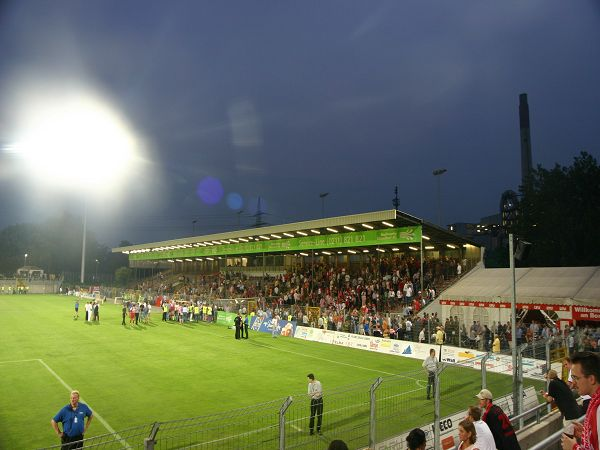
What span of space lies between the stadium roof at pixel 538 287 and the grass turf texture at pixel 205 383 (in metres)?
6.03

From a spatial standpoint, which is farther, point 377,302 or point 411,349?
point 377,302

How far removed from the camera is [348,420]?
11.5 m

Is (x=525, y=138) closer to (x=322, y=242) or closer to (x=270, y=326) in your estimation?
(x=322, y=242)

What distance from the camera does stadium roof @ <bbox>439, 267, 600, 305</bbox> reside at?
2130 centimetres

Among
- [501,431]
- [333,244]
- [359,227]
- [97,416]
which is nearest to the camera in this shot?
[501,431]

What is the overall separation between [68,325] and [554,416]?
32.0 meters

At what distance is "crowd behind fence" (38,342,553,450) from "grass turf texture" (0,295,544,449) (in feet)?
0.15

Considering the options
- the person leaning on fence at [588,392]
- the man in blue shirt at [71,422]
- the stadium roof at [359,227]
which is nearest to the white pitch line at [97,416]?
the man in blue shirt at [71,422]

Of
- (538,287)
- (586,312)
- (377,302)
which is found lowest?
(377,302)

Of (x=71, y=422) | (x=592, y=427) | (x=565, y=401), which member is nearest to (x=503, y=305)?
(x=565, y=401)

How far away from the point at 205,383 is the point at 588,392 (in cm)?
1484

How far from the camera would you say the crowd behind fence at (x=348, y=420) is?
32.0 feet

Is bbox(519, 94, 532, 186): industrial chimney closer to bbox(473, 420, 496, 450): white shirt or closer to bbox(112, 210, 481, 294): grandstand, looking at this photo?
bbox(112, 210, 481, 294): grandstand

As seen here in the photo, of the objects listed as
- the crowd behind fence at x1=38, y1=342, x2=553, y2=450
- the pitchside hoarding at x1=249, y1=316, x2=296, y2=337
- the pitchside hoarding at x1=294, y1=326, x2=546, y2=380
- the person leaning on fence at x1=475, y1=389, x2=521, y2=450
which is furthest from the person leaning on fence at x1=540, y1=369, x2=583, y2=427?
the pitchside hoarding at x1=249, y1=316, x2=296, y2=337
